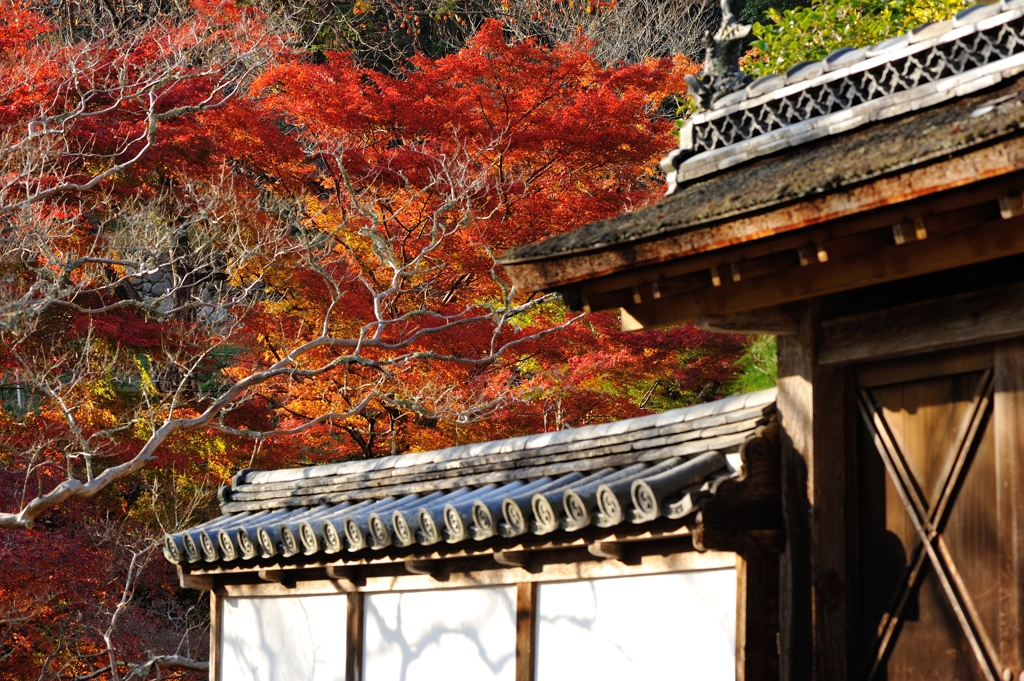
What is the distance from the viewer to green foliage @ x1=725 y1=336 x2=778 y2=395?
14.4 m

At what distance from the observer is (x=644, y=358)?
14367 millimetres

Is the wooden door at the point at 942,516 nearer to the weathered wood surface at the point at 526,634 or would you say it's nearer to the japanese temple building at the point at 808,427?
the japanese temple building at the point at 808,427

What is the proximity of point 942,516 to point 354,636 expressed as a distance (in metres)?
3.89

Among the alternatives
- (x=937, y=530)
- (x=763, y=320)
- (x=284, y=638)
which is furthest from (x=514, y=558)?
(x=284, y=638)

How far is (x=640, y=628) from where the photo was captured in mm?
5348

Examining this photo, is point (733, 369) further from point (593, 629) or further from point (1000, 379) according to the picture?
point (1000, 379)

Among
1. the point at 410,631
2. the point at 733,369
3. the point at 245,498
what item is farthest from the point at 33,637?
the point at 733,369

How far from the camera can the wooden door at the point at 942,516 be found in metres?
4.01

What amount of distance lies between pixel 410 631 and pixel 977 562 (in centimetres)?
354

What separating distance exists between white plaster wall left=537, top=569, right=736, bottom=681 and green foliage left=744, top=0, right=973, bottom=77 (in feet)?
25.6

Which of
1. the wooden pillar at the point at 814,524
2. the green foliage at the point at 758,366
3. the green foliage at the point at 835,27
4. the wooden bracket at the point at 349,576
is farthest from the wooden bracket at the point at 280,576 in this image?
the green foliage at the point at 758,366

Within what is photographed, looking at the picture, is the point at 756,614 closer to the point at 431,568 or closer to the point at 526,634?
the point at 526,634

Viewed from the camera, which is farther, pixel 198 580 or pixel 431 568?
pixel 198 580

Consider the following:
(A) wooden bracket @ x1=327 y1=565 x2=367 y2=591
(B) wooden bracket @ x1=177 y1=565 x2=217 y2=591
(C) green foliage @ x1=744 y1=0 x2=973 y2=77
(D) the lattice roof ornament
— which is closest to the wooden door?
(D) the lattice roof ornament
